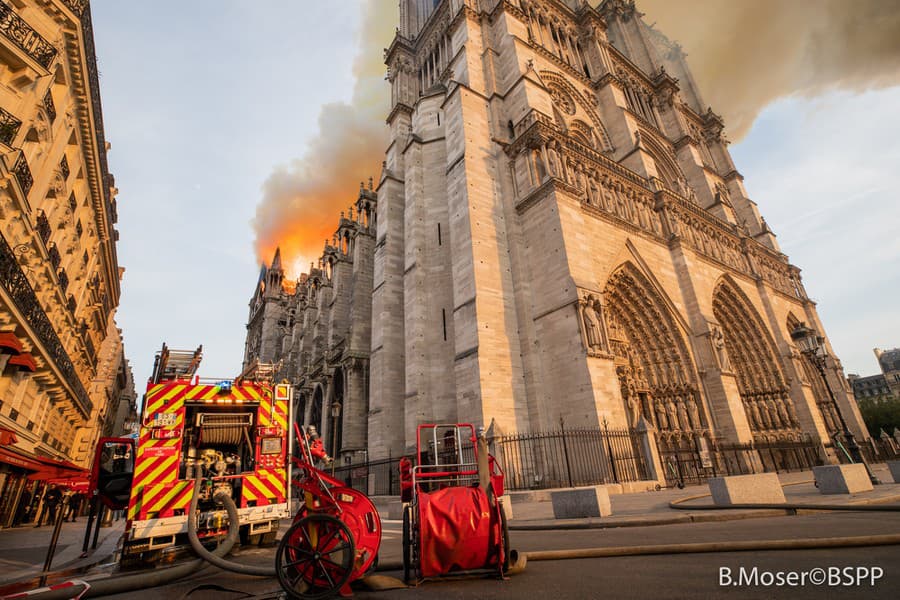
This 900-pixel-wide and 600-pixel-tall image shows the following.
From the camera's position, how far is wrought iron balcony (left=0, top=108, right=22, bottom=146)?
7863 millimetres

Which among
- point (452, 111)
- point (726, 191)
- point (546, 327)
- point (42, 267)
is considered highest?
point (726, 191)

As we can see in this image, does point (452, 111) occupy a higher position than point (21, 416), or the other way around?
point (452, 111)

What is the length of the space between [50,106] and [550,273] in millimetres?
14443

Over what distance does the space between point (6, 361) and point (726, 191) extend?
37.1 m

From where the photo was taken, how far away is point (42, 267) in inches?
398

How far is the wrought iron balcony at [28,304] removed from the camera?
7785mm

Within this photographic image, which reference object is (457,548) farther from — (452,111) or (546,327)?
(452,111)

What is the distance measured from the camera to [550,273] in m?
14.4

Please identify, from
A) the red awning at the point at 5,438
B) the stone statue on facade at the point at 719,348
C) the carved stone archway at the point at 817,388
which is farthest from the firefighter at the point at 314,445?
the carved stone archway at the point at 817,388

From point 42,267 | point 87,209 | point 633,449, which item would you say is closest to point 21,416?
point 42,267

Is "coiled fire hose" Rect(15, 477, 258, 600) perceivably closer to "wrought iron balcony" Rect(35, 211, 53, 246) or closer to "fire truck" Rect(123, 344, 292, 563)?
"fire truck" Rect(123, 344, 292, 563)

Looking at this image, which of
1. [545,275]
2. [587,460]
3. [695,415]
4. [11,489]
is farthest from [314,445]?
[695,415]

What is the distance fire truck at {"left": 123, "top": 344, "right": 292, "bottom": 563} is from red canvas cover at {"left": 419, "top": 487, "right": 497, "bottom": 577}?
2779 mm

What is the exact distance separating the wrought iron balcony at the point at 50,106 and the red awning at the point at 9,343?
17.4 ft
